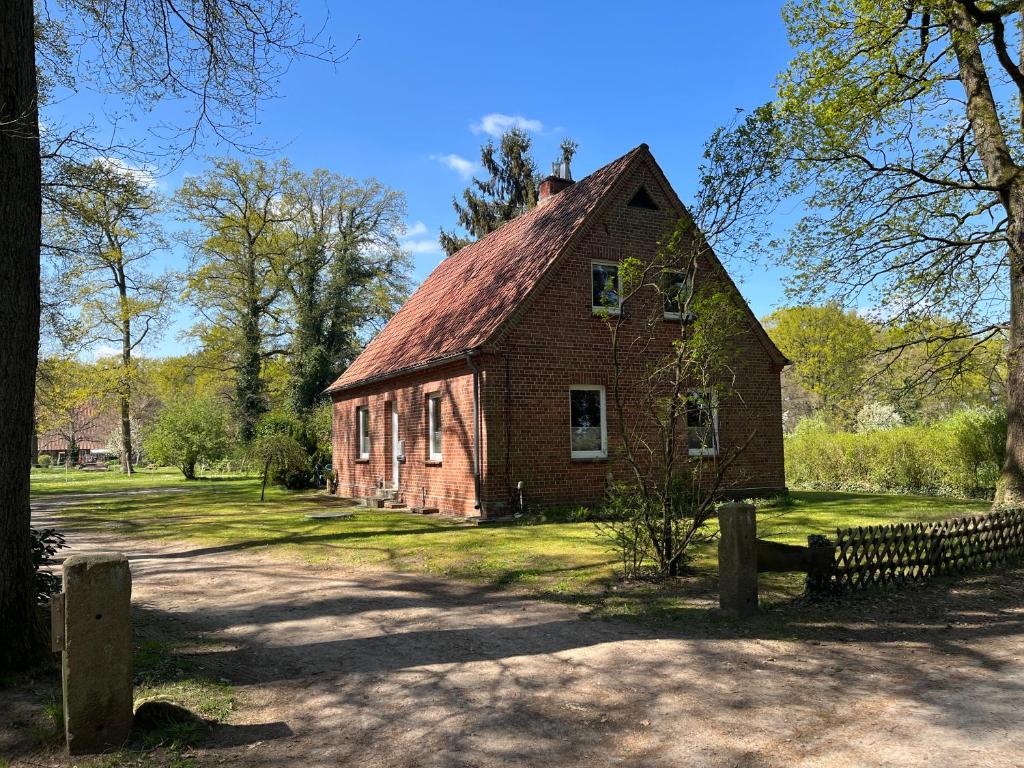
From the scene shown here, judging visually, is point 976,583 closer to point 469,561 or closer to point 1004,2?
point 469,561

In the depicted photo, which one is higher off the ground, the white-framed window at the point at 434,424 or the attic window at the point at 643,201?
the attic window at the point at 643,201

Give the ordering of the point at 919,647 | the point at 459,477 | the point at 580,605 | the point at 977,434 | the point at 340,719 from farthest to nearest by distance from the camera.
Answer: the point at 977,434 → the point at 459,477 → the point at 580,605 → the point at 919,647 → the point at 340,719

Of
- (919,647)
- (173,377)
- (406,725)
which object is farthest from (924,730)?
(173,377)

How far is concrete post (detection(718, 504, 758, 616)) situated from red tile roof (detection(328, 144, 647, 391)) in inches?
335

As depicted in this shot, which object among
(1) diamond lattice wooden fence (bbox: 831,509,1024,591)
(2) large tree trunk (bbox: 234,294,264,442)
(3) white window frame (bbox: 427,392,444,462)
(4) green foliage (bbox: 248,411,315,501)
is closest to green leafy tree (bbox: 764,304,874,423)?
(1) diamond lattice wooden fence (bbox: 831,509,1024,591)

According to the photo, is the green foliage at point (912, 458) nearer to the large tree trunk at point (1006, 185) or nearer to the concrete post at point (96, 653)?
the large tree trunk at point (1006, 185)

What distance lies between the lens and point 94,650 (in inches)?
155

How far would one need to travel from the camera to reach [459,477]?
15602 mm

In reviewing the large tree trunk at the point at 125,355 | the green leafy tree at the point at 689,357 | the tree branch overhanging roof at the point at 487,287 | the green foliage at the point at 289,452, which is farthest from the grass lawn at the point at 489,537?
the large tree trunk at the point at 125,355

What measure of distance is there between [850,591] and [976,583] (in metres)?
2.07

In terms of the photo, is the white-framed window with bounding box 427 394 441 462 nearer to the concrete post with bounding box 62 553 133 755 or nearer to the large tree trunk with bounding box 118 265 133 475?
the concrete post with bounding box 62 553 133 755

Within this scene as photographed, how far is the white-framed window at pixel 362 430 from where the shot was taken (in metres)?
22.6

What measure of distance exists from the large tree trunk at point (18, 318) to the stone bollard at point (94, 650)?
1.47m

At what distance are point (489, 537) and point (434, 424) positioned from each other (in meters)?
5.37
